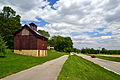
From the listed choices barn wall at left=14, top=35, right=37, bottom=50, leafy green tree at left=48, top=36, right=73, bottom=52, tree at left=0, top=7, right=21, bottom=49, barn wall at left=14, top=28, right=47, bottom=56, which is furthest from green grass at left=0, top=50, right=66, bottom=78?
leafy green tree at left=48, top=36, right=73, bottom=52

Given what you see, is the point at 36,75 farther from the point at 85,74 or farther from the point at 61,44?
the point at 61,44

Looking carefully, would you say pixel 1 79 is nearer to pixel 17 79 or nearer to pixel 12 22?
pixel 17 79

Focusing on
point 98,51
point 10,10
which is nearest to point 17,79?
point 10,10

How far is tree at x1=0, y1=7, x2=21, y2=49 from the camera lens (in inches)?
2242

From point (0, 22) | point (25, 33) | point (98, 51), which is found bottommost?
point (98, 51)

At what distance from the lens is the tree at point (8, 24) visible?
56938 millimetres

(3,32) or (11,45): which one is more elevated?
(3,32)

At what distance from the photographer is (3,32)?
57.5m

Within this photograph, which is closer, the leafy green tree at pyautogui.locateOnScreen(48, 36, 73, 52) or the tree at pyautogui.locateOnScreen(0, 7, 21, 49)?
the tree at pyautogui.locateOnScreen(0, 7, 21, 49)

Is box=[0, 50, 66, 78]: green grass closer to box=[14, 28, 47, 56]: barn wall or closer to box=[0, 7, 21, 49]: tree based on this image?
box=[14, 28, 47, 56]: barn wall

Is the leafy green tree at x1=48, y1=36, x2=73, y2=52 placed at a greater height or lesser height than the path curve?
greater

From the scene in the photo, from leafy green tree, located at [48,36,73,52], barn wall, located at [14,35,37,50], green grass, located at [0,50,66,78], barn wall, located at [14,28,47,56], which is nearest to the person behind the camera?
green grass, located at [0,50,66,78]

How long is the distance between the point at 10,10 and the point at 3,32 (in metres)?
10.6

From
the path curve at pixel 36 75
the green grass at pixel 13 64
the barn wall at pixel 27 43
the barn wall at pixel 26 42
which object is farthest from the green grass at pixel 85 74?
the barn wall at pixel 26 42
